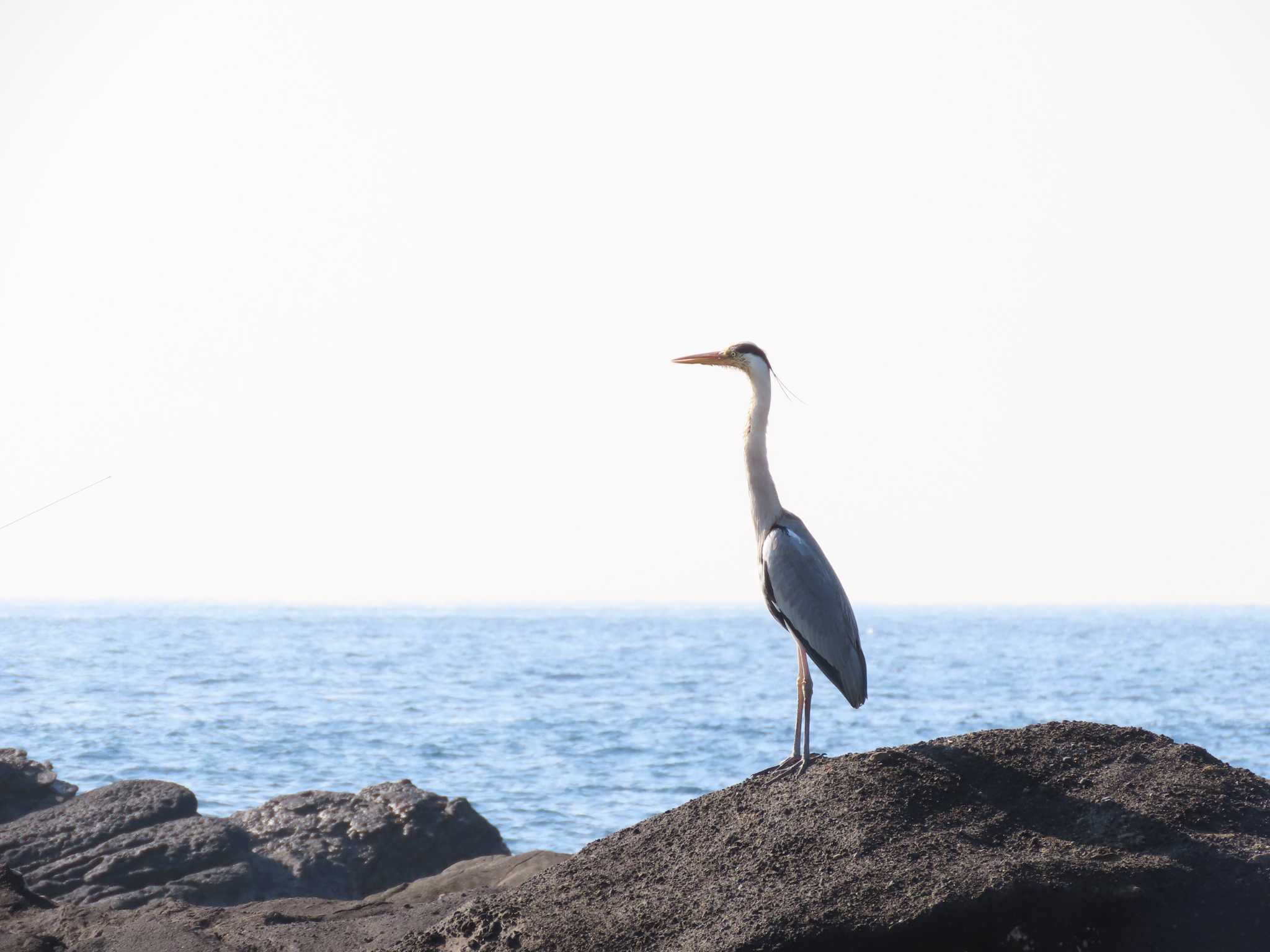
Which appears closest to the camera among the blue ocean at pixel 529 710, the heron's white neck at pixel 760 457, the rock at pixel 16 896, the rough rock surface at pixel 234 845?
the rock at pixel 16 896

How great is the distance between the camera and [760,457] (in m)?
7.00

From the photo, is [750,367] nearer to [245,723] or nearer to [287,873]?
[287,873]

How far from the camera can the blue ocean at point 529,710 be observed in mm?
17219

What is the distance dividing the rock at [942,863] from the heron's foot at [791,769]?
0.12 meters

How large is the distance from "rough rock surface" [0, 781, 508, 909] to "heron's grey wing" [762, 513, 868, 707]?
4369 mm

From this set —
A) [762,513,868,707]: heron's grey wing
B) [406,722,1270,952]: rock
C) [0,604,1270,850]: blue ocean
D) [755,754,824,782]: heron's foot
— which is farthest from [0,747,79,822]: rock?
[755,754,824,782]: heron's foot

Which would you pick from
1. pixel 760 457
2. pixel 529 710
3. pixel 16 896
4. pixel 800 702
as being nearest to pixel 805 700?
pixel 800 702

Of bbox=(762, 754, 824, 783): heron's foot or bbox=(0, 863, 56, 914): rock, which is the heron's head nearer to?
bbox=(762, 754, 824, 783): heron's foot

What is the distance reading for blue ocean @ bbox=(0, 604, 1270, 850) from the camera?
17.2 metres

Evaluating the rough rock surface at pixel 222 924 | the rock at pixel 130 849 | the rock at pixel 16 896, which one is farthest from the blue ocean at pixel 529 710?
the rock at pixel 16 896

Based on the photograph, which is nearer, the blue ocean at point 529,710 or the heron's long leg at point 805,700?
the heron's long leg at point 805,700

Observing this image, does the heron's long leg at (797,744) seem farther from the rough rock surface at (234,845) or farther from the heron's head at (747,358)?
the rough rock surface at (234,845)

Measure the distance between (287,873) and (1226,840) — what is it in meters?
6.67

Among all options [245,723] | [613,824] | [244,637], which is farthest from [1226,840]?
[244,637]
